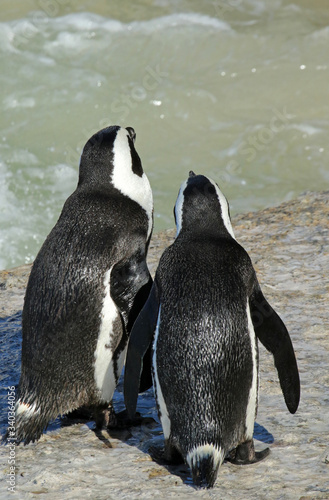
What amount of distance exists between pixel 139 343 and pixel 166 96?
7.99 meters

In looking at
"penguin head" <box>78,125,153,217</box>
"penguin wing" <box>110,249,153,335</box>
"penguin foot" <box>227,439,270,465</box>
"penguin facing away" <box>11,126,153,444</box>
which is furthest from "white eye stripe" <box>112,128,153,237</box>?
"penguin foot" <box>227,439,270,465</box>

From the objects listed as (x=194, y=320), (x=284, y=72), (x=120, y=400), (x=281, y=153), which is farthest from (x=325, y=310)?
(x=284, y=72)

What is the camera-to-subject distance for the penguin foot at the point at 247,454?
2.79 metres

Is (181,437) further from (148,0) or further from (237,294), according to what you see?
(148,0)

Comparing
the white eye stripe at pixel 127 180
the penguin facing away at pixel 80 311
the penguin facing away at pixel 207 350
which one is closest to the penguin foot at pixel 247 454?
the penguin facing away at pixel 207 350

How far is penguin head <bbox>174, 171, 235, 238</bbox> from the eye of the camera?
9.92 feet

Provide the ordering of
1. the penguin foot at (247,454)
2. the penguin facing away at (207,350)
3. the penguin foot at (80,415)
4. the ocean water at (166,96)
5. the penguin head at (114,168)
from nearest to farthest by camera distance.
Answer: the penguin facing away at (207,350), the penguin foot at (247,454), the penguin foot at (80,415), the penguin head at (114,168), the ocean water at (166,96)

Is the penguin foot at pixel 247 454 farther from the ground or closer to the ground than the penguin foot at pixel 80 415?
farther from the ground

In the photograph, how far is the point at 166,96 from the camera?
34.3 feet

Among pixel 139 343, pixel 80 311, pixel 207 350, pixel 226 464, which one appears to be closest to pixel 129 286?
pixel 80 311

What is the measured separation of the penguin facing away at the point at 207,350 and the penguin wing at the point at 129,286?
222 millimetres

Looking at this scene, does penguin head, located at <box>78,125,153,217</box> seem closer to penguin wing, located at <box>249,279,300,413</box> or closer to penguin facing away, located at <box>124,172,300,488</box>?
penguin facing away, located at <box>124,172,300,488</box>

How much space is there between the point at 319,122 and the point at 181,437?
7.93 m

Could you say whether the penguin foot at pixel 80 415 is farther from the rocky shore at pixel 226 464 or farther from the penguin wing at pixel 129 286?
the penguin wing at pixel 129 286
